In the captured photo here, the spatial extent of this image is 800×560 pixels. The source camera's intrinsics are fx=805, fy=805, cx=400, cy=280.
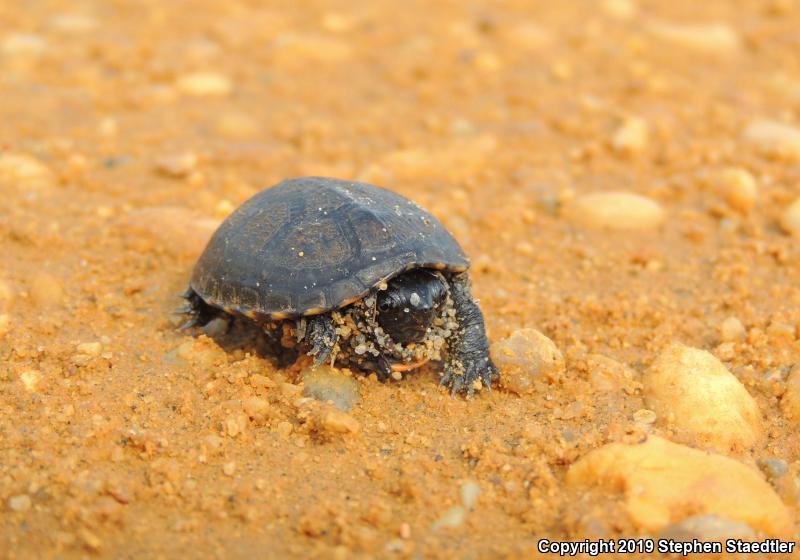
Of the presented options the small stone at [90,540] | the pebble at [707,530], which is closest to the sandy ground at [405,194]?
the small stone at [90,540]

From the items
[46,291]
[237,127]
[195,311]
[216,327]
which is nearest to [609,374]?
[216,327]

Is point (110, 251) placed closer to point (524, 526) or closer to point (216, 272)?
point (216, 272)

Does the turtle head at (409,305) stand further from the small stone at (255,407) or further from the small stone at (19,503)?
the small stone at (19,503)

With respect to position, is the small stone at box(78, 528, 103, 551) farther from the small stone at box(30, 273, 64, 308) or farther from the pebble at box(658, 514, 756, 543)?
the pebble at box(658, 514, 756, 543)

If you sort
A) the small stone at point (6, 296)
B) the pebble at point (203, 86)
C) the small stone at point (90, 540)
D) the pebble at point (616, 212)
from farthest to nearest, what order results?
the pebble at point (203, 86), the pebble at point (616, 212), the small stone at point (6, 296), the small stone at point (90, 540)

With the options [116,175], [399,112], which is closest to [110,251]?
[116,175]

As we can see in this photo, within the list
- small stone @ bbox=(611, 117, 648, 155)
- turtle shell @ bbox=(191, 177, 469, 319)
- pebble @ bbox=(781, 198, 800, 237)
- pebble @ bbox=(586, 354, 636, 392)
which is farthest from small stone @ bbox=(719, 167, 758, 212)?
turtle shell @ bbox=(191, 177, 469, 319)
